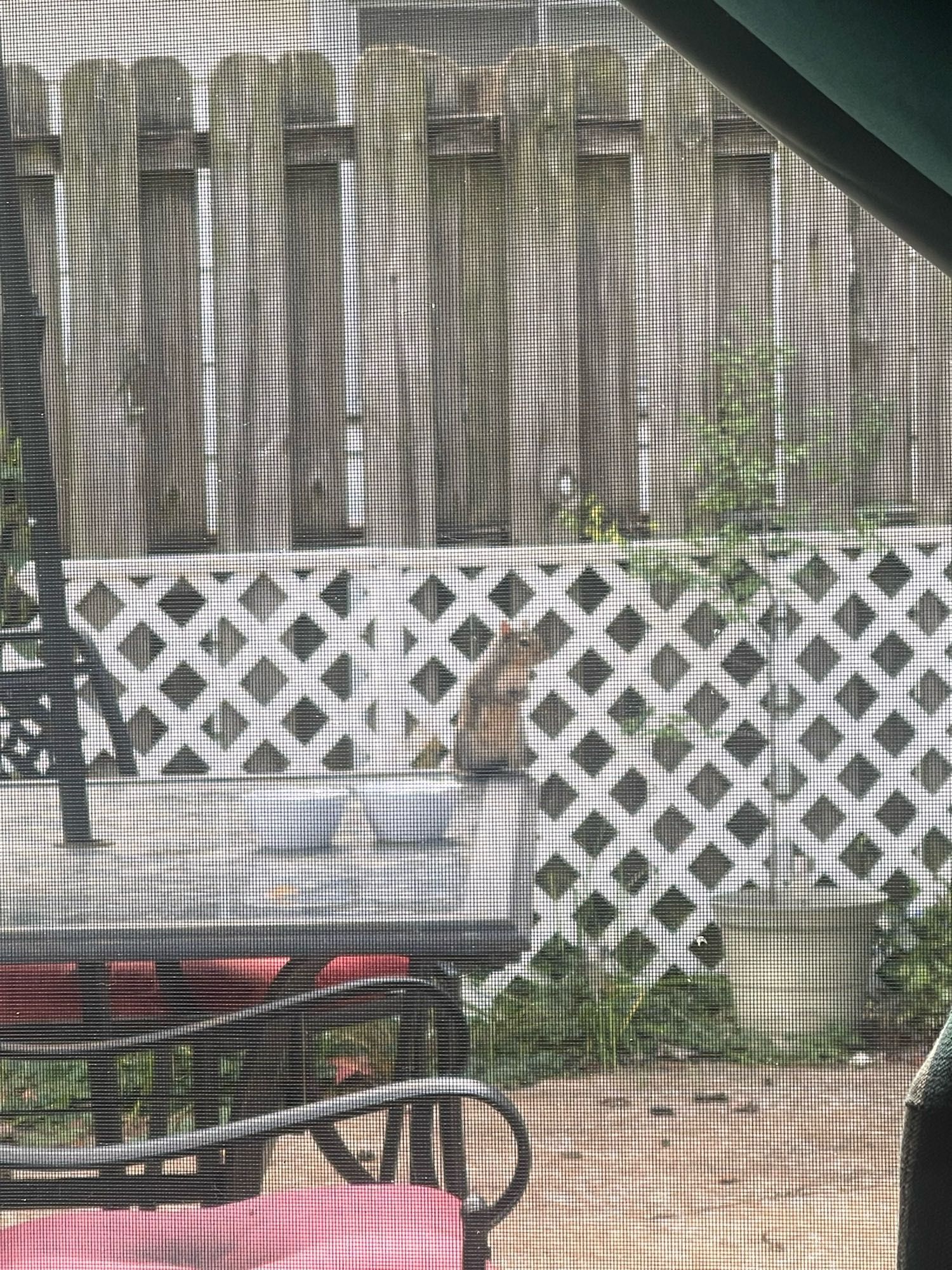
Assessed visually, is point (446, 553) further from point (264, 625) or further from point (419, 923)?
point (419, 923)

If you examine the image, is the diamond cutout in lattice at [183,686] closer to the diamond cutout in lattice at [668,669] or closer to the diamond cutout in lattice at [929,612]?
the diamond cutout in lattice at [668,669]

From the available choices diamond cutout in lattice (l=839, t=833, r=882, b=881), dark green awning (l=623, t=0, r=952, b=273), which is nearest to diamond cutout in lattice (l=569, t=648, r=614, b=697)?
diamond cutout in lattice (l=839, t=833, r=882, b=881)

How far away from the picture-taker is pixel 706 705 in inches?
35.3

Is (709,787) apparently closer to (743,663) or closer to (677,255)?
(743,663)

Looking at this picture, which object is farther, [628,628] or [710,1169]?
[628,628]

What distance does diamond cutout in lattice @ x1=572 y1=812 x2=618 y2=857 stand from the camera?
2.84ft

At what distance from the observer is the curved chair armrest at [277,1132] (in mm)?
604

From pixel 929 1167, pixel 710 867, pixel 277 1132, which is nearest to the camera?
pixel 929 1167

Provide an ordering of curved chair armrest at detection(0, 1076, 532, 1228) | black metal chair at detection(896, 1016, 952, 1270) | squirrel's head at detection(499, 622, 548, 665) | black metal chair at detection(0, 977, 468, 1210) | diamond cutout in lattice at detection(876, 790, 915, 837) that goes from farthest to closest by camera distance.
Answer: squirrel's head at detection(499, 622, 548, 665), diamond cutout in lattice at detection(876, 790, 915, 837), black metal chair at detection(0, 977, 468, 1210), curved chair armrest at detection(0, 1076, 532, 1228), black metal chair at detection(896, 1016, 952, 1270)

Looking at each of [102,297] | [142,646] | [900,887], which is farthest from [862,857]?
[102,297]

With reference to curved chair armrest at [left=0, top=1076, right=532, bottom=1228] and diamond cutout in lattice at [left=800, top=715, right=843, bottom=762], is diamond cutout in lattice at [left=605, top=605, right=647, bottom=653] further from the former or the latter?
curved chair armrest at [left=0, top=1076, right=532, bottom=1228]

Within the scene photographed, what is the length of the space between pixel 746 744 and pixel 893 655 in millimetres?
121

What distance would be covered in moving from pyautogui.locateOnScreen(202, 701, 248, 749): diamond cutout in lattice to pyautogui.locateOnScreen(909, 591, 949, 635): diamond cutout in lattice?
17.2 inches

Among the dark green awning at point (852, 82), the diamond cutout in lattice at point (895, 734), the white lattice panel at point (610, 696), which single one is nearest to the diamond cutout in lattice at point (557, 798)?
the white lattice panel at point (610, 696)
